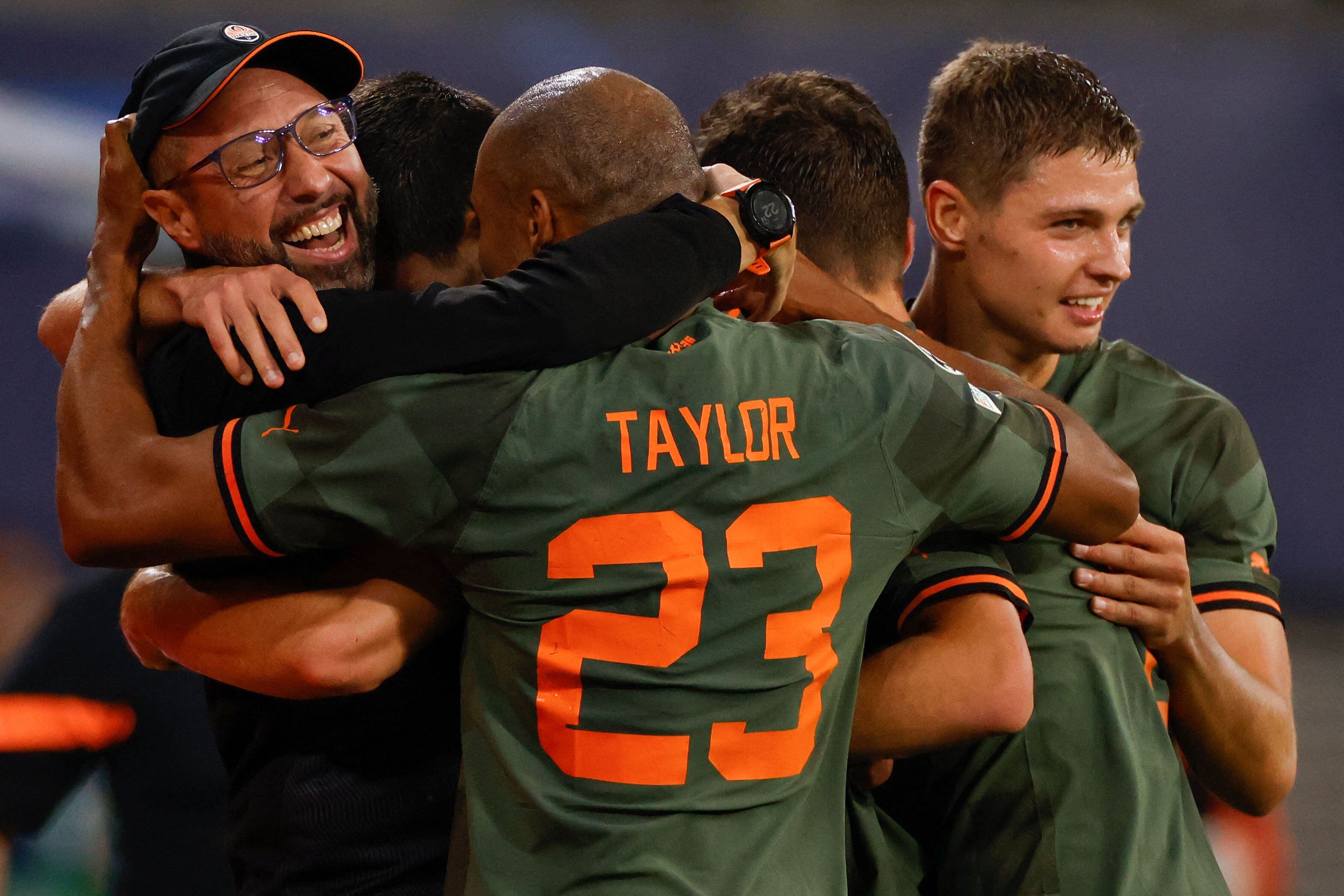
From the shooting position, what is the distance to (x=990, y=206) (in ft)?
6.88

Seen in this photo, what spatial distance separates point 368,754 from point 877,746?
2.36ft

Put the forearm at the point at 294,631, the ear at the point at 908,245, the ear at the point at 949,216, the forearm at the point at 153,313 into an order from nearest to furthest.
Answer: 1. the forearm at the point at 294,631
2. the forearm at the point at 153,313
3. the ear at the point at 908,245
4. the ear at the point at 949,216

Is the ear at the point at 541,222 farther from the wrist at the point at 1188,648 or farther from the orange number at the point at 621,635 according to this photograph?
the wrist at the point at 1188,648

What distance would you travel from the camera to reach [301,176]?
5.83 feet

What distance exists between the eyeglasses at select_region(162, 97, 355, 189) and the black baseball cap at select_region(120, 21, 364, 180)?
0.18 feet

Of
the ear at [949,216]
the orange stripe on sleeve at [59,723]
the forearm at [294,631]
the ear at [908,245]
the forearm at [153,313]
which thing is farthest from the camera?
the orange stripe on sleeve at [59,723]

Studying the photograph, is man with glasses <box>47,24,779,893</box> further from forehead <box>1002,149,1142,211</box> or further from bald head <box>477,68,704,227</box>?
forehead <box>1002,149,1142,211</box>

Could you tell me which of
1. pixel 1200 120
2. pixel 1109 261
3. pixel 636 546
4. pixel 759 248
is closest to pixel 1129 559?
pixel 1109 261

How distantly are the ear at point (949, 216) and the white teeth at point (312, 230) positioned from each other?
1084mm

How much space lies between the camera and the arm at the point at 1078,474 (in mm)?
1530

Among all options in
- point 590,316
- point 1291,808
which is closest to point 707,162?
point 590,316

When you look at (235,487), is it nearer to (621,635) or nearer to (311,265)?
(621,635)

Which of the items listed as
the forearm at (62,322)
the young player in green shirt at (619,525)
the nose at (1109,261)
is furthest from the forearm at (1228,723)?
the forearm at (62,322)

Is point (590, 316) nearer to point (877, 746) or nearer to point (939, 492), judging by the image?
point (939, 492)
